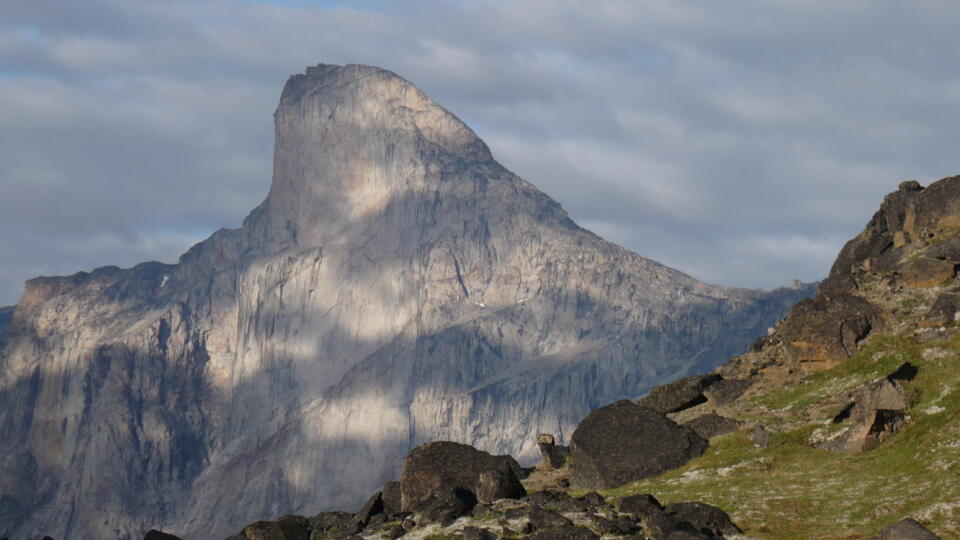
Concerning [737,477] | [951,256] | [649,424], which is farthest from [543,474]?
[951,256]

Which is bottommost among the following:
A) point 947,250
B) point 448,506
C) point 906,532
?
point 906,532

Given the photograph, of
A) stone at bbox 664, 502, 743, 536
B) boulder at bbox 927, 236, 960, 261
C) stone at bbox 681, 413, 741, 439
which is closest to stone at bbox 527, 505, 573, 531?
stone at bbox 664, 502, 743, 536

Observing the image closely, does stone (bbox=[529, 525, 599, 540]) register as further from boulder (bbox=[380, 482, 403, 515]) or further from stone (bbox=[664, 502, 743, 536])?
boulder (bbox=[380, 482, 403, 515])

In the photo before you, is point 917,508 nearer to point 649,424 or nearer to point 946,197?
point 649,424

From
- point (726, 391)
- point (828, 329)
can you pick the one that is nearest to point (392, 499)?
point (726, 391)

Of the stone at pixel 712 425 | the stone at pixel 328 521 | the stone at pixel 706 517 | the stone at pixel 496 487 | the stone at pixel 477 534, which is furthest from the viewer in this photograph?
the stone at pixel 712 425

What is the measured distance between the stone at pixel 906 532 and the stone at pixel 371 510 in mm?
29276

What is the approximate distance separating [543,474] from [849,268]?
120ft

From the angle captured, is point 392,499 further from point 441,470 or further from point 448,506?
point 448,506

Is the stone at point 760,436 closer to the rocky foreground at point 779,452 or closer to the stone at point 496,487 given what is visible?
the rocky foreground at point 779,452

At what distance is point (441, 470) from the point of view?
75938 mm

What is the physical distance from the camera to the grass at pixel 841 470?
62.1m

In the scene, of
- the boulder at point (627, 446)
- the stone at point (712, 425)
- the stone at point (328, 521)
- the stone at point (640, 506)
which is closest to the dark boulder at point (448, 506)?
the stone at point (328, 521)

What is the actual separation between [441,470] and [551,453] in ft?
43.9
